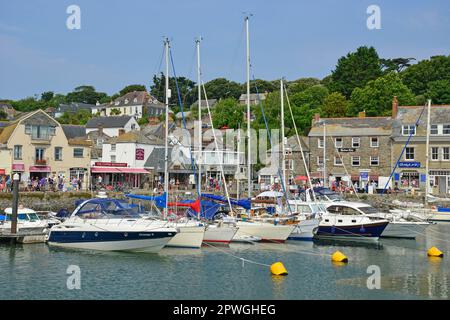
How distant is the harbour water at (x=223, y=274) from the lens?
24.0 meters

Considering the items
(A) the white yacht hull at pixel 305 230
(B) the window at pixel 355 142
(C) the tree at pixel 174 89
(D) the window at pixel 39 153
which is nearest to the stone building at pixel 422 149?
(B) the window at pixel 355 142

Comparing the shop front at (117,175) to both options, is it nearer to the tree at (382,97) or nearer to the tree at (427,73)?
the tree at (382,97)

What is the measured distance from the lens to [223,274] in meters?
27.9

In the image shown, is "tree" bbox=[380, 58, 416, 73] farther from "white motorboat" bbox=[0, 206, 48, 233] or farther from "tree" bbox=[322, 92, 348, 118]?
"white motorboat" bbox=[0, 206, 48, 233]

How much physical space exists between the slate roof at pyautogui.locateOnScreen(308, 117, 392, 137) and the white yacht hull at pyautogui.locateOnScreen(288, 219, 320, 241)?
1450 inches

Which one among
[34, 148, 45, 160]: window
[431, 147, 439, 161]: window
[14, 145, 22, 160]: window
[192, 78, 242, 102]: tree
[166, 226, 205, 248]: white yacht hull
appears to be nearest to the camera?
[166, 226, 205, 248]: white yacht hull

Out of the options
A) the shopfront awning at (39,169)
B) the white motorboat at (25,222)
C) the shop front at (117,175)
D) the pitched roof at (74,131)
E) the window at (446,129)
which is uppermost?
the pitched roof at (74,131)

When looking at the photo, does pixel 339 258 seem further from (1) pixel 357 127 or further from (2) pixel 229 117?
(2) pixel 229 117

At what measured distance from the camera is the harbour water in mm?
23953

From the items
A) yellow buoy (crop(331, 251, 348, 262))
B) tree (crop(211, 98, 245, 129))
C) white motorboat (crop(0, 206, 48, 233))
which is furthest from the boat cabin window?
tree (crop(211, 98, 245, 129))

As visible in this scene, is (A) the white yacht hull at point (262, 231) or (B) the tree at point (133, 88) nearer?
(A) the white yacht hull at point (262, 231)

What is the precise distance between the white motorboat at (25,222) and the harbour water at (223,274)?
7.78ft

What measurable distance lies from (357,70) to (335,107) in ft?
55.6

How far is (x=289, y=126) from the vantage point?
94750mm
